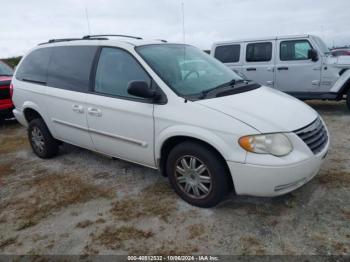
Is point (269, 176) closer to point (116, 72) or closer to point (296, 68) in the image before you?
point (116, 72)

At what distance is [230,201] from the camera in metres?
3.29

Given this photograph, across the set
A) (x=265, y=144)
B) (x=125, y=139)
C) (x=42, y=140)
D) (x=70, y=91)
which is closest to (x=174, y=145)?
(x=125, y=139)

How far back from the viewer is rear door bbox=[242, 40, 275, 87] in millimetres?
7632

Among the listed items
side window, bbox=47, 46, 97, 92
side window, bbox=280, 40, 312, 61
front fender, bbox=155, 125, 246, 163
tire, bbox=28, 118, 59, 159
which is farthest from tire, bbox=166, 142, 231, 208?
side window, bbox=280, 40, 312, 61

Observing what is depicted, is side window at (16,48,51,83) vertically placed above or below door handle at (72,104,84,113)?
above

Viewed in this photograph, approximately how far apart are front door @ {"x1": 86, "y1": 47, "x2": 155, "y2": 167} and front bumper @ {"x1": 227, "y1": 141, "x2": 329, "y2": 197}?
3.40 ft

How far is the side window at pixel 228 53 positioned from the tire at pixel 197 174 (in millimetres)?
5661

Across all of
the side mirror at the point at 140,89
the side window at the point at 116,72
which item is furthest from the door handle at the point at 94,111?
the side mirror at the point at 140,89

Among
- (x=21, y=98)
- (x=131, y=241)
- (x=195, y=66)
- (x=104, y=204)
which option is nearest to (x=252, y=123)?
(x=195, y=66)

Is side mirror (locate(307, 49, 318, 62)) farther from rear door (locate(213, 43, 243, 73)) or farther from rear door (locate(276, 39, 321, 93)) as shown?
rear door (locate(213, 43, 243, 73))

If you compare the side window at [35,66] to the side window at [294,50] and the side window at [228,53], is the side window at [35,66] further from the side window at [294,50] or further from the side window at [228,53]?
the side window at [294,50]

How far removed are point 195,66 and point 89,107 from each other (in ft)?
4.59

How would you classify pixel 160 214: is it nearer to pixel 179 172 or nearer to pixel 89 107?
pixel 179 172

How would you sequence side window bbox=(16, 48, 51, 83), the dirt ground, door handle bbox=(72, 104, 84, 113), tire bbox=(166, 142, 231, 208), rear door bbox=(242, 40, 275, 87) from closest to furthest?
the dirt ground
tire bbox=(166, 142, 231, 208)
door handle bbox=(72, 104, 84, 113)
side window bbox=(16, 48, 51, 83)
rear door bbox=(242, 40, 275, 87)
